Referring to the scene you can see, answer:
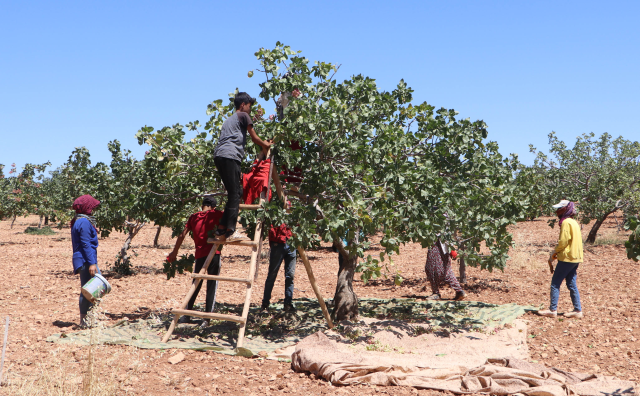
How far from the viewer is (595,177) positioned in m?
18.9

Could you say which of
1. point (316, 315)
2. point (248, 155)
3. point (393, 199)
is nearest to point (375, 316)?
point (316, 315)

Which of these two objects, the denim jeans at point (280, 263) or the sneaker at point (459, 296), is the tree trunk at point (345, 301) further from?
the sneaker at point (459, 296)

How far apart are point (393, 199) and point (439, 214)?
65 cm

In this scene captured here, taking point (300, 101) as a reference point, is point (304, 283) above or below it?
below

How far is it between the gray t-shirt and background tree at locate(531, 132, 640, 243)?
15.8 meters

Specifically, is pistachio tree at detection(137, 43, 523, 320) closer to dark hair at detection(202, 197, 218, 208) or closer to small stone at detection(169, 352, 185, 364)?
dark hair at detection(202, 197, 218, 208)

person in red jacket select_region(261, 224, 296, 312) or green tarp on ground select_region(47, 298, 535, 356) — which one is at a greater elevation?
person in red jacket select_region(261, 224, 296, 312)

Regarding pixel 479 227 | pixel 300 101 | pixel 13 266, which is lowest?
pixel 13 266

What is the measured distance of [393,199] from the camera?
6.52m

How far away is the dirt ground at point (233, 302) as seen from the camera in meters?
4.98

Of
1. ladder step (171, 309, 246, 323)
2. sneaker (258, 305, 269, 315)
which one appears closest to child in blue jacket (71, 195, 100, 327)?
ladder step (171, 309, 246, 323)

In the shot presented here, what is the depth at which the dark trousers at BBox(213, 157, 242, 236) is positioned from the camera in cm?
600

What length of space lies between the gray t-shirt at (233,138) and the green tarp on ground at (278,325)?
2.34 m

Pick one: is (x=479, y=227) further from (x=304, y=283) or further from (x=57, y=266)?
(x=57, y=266)
